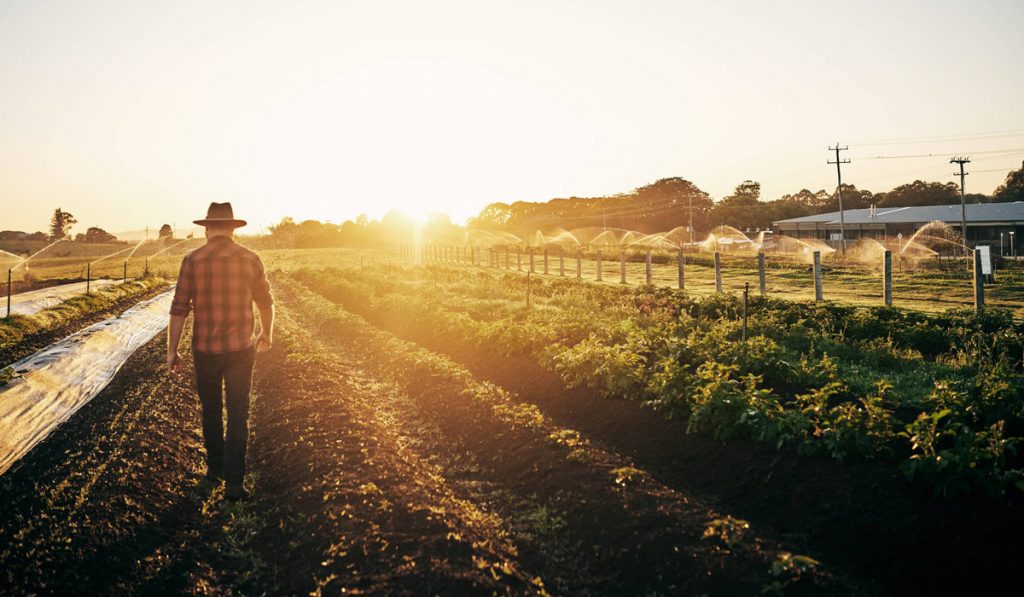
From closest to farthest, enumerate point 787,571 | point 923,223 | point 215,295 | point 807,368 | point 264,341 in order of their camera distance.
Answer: point 787,571 → point 215,295 → point 264,341 → point 807,368 → point 923,223

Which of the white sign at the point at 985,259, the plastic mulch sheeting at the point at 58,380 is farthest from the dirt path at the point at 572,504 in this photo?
the white sign at the point at 985,259

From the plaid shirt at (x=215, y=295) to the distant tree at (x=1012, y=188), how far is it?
77.3m

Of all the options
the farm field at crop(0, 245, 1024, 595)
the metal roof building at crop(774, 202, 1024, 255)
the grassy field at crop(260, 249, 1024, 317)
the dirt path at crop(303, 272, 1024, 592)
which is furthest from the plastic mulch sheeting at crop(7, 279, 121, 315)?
the metal roof building at crop(774, 202, 1024, 255)

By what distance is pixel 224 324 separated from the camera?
5.59 metres

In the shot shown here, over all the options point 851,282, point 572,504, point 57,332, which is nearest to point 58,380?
point 57,332

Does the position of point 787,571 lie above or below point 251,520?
above

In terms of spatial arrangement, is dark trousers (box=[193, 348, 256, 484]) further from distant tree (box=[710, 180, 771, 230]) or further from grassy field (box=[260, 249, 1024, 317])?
distant tree (box=[710, 180, 771, 230])

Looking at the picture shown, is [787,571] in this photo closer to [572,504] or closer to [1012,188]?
[572,504]

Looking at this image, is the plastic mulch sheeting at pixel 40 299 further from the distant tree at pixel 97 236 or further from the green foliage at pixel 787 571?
the distant tree at pixel 97 236

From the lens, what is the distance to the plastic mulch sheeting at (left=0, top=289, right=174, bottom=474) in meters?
7.85

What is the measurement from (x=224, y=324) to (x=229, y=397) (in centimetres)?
69

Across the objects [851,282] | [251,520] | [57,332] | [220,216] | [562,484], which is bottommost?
[251,520]

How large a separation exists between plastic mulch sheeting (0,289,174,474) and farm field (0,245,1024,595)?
389 mm

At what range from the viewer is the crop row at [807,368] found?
504 cm
